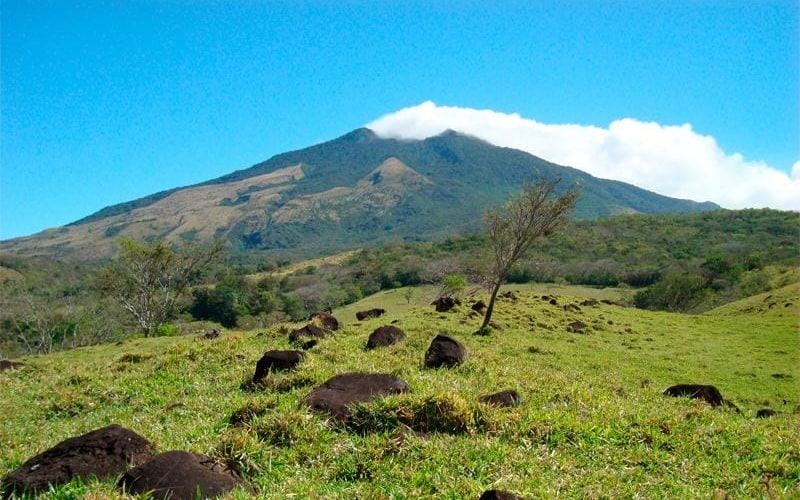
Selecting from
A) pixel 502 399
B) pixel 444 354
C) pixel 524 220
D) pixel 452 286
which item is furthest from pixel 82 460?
pixel 452 286

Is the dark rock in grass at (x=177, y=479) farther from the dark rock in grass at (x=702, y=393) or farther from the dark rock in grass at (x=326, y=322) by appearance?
the dark rock in grass at (x=326, y=322)

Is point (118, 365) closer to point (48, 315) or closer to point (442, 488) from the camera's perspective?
point (442, 488)

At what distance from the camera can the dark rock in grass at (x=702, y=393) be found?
12.3m

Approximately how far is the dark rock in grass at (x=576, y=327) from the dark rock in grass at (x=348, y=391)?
25.1 m

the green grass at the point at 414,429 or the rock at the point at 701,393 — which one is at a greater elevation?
the green grass at the point at 414,429

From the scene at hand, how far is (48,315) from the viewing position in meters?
58.1

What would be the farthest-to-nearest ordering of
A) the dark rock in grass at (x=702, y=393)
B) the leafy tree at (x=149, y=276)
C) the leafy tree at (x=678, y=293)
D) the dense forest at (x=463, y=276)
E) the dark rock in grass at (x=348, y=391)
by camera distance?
the leafy tree at (x=678, y=293) → the dense forest at (x=463, y=276) → the leafy tree at (x=149, y=276) → the dark rock in grass at (x=702, y=393) → the dark rock in grass at (x=348, y=391)

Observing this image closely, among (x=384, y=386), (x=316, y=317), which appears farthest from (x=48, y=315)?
(x=384, y=386)

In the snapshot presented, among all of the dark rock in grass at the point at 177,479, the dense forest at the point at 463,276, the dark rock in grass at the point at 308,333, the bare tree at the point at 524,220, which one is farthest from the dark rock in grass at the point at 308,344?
the dense forest at the point at 463,276

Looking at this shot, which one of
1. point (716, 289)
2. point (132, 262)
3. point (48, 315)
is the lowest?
point (716, 289)

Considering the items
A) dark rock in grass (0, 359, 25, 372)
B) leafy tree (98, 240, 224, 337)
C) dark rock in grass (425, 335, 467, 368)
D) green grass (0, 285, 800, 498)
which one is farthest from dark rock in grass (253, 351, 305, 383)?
leafy tree (98, 240, 224, 337)

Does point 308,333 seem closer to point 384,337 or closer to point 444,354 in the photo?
point 384,337

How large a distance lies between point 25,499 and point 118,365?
40.5 feet

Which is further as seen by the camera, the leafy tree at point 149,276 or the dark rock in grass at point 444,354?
the leafy tree at point 149,276
